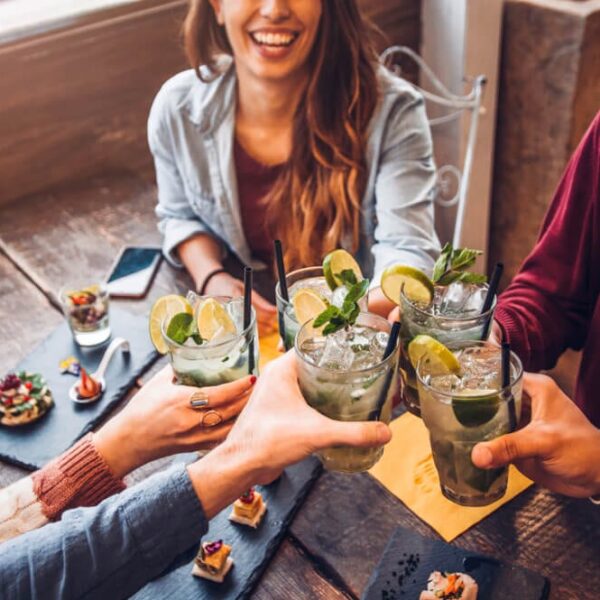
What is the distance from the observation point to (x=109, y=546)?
3.86ft

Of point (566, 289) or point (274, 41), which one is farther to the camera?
point (274, 41)

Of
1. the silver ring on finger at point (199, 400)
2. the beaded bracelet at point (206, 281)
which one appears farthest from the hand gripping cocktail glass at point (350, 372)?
the beaded bracelet at point (206, 281)

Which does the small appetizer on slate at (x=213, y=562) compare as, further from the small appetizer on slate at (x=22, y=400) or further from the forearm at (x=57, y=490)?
the small appetizer on slate at (x=22, y=400)

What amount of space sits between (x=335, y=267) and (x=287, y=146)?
1020mm

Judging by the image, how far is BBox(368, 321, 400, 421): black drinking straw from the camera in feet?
3.74

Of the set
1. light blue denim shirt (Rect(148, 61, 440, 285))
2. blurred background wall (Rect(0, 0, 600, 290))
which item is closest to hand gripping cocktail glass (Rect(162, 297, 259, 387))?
light blue denim shirt (Rect(148, 61, 440, 285))

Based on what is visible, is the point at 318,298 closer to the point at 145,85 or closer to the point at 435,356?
the point at 435,356

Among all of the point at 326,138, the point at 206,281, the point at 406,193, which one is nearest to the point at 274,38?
the point at 326,138

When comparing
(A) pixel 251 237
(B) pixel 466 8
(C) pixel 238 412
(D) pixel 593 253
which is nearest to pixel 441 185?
(B) pixel 466 8

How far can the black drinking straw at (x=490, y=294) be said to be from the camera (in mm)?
1211

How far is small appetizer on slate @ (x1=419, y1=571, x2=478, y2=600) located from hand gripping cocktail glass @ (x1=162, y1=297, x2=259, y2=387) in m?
0.49

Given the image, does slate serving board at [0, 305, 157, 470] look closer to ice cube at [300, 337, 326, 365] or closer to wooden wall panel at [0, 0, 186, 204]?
ice cube at [300, 337, 326, 365]

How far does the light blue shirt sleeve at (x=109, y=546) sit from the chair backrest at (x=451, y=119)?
2200 millimetres

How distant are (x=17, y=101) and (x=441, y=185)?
185cm
